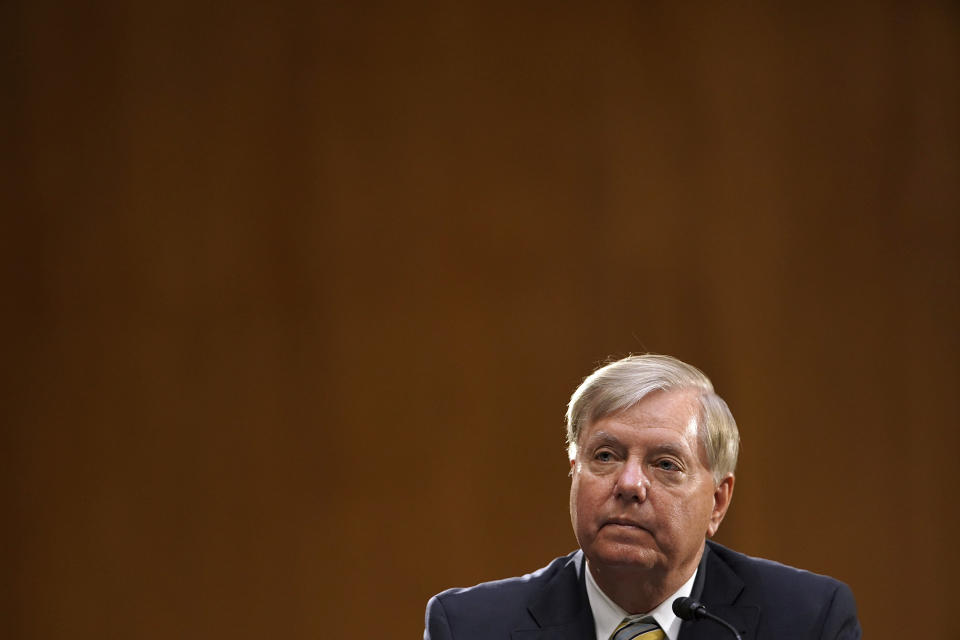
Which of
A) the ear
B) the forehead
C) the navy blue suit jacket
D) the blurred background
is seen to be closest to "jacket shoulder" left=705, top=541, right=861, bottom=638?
the navy blue suit jacket

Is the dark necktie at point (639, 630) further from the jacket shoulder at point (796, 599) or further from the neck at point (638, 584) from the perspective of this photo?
the jacket shoulder at point (796, 599)

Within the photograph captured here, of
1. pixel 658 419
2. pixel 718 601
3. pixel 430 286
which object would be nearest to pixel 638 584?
pixel 718 601

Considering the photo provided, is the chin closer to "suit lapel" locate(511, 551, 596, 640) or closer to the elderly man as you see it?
the elderly man

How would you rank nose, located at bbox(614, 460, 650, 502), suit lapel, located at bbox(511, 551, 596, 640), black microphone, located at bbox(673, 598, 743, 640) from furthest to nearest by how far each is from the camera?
suit lapel, located at bbox(511, 551, 596, 640), nose, located at bbox(614, 460, 650, 502), black microphone, located at bbox(673, 598, 743, 640)

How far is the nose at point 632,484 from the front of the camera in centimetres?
195

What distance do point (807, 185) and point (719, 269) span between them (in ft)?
1.45

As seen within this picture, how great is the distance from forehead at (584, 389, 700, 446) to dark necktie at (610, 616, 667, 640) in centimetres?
33

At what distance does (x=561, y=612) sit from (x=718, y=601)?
0.29 metres

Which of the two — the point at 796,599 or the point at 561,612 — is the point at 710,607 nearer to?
the point at 796,599

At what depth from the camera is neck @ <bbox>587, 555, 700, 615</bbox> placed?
1.99m

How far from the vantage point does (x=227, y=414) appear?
12.1ft

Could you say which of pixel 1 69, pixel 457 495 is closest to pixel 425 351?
pixel 457 495

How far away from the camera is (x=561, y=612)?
2.12 meters

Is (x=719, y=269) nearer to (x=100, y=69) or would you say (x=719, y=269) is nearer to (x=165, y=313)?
(x=165, y=313)
